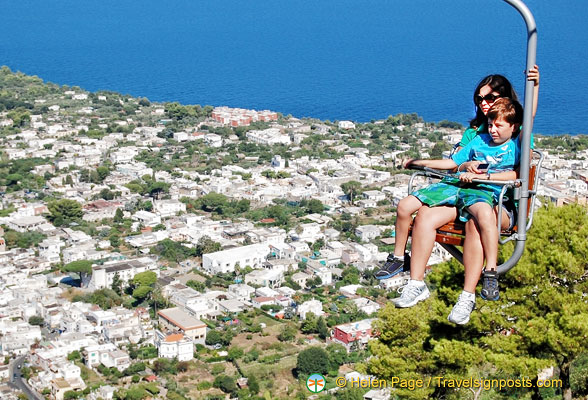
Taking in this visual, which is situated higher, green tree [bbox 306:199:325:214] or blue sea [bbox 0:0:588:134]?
blue sea [bbox 0:0:588:134]

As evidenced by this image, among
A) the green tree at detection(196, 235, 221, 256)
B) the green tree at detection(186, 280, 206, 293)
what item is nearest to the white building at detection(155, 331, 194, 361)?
the green tree at detection(186, 280, 206, 293)

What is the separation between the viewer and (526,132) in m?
3.14

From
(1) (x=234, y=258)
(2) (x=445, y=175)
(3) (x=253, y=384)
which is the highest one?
(2) (x=445, y=175)

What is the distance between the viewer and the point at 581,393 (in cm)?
522

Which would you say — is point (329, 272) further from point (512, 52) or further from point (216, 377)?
point (512, 52)

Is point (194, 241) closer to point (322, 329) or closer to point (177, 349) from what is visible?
point (322, 329)

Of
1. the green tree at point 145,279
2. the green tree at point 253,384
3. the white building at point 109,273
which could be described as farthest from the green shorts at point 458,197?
the white building at point 109,273

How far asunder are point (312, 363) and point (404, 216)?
10356 mm

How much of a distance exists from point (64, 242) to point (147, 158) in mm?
8268

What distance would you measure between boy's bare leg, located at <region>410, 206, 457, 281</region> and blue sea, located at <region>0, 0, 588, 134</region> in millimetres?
28196

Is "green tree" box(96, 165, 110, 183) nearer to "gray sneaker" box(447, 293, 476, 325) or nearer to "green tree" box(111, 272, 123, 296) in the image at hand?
"green tree" box(111, 272, 123, 296)

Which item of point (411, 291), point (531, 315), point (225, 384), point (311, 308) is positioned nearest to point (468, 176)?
point (411, 291)

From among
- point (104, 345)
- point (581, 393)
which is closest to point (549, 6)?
point (104, 345)

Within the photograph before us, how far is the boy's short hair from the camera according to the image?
327 centimetres
